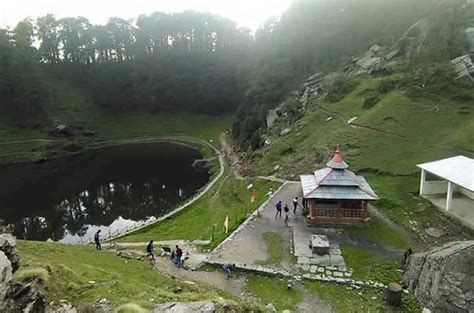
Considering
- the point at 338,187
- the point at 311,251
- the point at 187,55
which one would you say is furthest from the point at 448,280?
the point at 187,55

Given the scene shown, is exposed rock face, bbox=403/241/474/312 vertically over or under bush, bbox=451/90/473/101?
under

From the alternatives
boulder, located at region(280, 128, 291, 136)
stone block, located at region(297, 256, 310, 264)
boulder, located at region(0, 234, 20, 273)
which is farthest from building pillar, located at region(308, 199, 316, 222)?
boulder, located at region(280, 128, 291, 136)

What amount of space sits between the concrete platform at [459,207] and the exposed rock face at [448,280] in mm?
8063

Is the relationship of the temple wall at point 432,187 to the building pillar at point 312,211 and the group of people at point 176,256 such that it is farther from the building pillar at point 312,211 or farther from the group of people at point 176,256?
the group of people at point 176,256

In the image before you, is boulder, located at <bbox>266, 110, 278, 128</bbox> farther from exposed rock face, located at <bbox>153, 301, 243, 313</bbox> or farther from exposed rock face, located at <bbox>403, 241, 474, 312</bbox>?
exposed rock face, located at <bbox>153, 301, 243, 313</bbox>

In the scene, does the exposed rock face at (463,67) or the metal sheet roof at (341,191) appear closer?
the metal sheet roof at (341,191)

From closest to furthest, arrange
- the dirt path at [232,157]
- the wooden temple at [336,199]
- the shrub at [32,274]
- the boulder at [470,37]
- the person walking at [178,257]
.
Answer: the shrub at [32,274]
the person walking at [178,257]
the wooden temple at [336,199]
the dirt path at [232,157]
the boulder at [470,37]

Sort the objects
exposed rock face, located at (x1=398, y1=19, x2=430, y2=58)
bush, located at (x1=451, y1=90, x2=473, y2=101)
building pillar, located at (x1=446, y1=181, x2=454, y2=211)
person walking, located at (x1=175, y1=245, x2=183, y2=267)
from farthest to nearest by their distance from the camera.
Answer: exposed rock face, located at (x1=398, y1=19, x2=430, y2=58)
bush, located at (x1=451, y1=90, x2=473, y2=101)
building pillar, located at (x1=446, y1=181, x2=454, y2=211)
person walking, located at (x1=175, y1=245, x2=183, y2=267)

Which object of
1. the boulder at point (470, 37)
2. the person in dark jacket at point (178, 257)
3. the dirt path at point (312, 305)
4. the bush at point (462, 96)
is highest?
the boulder at point (470, 37)

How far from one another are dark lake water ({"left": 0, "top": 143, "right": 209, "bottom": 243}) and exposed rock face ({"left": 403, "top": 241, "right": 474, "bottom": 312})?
3244 cm

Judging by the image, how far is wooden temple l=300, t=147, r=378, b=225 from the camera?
3033 centimetres

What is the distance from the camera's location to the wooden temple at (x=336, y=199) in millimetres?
30328

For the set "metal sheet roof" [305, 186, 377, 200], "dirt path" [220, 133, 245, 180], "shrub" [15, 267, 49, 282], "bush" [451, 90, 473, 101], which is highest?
"bush" [451, 90, 473, 101]

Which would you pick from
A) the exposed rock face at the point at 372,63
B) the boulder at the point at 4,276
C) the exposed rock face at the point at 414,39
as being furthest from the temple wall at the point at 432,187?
the exposed rock face at the point at 414,39
